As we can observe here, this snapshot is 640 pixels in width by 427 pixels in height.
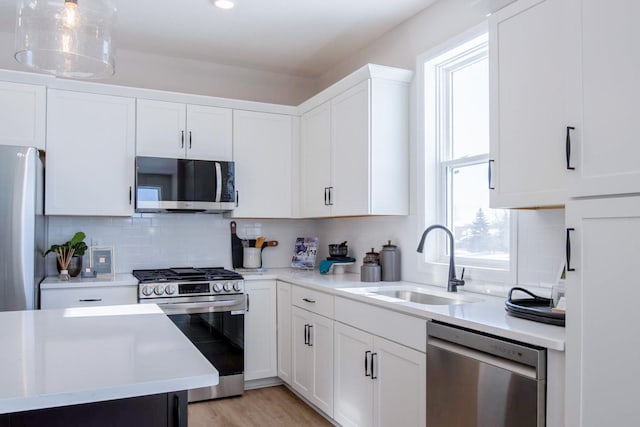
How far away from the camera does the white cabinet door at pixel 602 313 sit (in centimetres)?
145

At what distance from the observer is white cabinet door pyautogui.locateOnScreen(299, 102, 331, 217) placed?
3.83 meters

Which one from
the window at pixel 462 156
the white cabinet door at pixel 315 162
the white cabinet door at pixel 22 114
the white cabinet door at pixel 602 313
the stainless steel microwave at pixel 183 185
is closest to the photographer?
the white cabinet door at pixel 602 313

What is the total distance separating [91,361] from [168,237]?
9.55 ft

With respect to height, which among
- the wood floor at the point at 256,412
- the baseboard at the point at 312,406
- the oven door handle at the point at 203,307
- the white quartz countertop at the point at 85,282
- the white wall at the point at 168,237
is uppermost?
A: the white wall at the point at 168,237

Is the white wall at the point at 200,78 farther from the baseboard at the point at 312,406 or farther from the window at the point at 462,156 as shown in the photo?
the baseboard at the point at 312,406

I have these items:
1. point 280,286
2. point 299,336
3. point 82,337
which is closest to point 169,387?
point 82,337

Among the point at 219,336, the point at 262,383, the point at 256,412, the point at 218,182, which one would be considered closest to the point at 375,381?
the point at 256,412

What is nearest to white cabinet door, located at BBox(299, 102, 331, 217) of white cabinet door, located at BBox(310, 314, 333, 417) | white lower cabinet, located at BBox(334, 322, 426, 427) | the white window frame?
the white window frame

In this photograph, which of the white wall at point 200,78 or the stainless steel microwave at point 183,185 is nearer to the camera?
the stainless steel microwave at point 183,185

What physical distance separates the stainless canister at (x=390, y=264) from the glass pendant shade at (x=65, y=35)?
2.09 meters

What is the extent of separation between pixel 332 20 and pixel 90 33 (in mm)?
2009

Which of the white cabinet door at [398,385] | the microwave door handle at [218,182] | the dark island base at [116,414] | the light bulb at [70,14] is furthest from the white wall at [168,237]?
the dark island base at [116,414]

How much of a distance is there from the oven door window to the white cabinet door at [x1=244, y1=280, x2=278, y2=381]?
0.35ft

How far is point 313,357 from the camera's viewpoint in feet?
11.1
